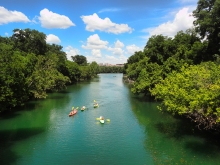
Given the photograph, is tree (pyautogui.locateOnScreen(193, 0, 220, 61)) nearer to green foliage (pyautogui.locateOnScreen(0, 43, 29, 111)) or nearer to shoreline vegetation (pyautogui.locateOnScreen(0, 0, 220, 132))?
shoreline vegetation (pyautogui.locateOnScreen(0, 0, 220, 132))

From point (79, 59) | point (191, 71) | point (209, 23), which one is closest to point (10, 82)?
point (191, 71)

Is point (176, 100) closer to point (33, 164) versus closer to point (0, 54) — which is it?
point (33, 164)

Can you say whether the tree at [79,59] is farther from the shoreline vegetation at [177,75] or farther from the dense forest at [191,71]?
the dense forest at [191,71]

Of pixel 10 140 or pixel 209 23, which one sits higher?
pixel 209 23

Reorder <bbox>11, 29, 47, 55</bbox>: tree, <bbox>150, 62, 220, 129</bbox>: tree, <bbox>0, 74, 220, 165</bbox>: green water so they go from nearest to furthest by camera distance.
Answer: <bbox>150, 62, 220, 129</bbox>: tree → <bbox>0, 74, 220, 165</bbox>: green water → <bbox>11, 29, 47, 55</bbox>: tree

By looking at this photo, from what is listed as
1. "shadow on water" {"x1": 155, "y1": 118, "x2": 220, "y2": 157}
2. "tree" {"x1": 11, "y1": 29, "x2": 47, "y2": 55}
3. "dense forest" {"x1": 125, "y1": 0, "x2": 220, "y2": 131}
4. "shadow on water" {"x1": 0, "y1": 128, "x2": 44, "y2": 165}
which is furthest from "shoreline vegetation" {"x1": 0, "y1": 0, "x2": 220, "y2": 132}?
"tree" {"x1": 11, "y1": 29, "x2": 47, "y2": 55}

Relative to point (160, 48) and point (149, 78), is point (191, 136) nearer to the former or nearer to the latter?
point (149, 78)
